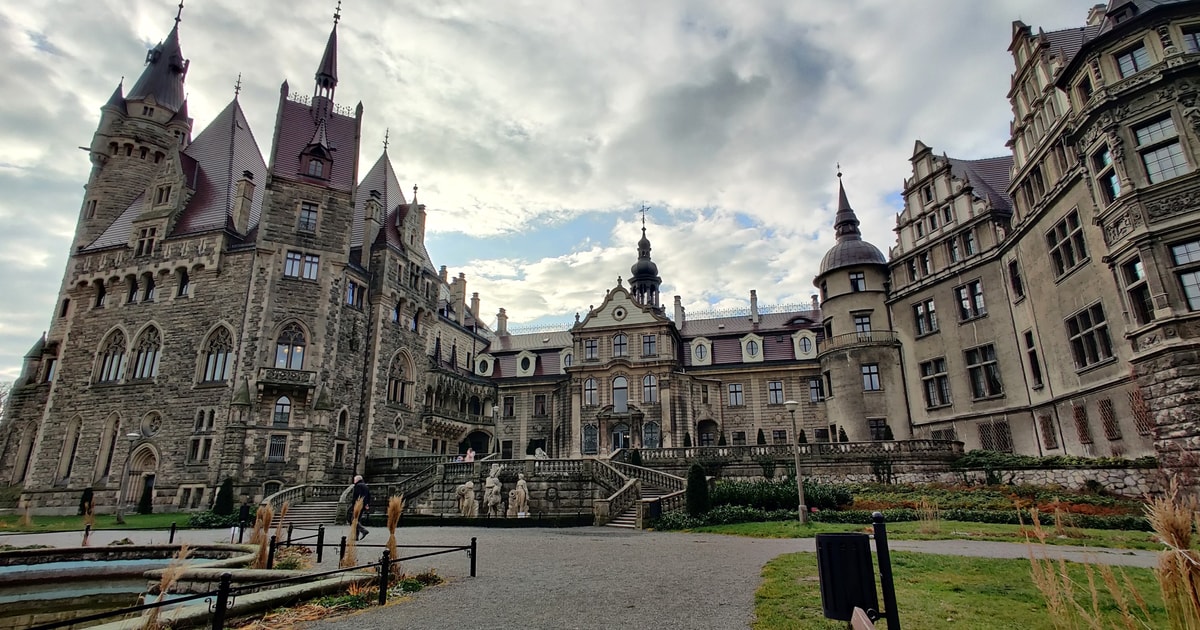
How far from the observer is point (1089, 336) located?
21797 millimetres

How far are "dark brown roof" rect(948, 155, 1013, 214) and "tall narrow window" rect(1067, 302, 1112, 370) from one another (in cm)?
878

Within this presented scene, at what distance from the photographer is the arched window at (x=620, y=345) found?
140ft

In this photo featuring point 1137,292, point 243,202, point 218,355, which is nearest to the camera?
point 1137,292

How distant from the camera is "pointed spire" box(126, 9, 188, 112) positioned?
41906 mm

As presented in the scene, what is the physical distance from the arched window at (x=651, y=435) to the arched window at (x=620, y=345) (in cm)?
554

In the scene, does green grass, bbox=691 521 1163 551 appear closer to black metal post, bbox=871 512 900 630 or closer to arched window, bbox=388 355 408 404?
black metal post, bbox=871 512 900 630

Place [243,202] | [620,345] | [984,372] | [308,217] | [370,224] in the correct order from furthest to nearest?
[620,345]
[370,224]
[243,202]
[308,217]
[984,372]

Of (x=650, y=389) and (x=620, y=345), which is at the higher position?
(x=620, y=345)

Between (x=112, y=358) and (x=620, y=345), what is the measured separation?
30.9 meters

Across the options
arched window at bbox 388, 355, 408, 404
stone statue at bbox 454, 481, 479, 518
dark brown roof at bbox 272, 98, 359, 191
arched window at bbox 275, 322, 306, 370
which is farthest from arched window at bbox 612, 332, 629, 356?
dark brown roof at bbox 272, 98, 359, 191

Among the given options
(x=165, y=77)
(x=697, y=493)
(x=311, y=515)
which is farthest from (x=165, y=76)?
(x=697, y=493)

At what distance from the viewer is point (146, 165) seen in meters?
40.7

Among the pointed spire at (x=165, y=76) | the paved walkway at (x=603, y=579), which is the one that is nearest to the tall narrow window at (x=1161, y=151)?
the paved walkway at (x=603, y=579)

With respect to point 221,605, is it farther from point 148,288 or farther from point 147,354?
point 148,288
